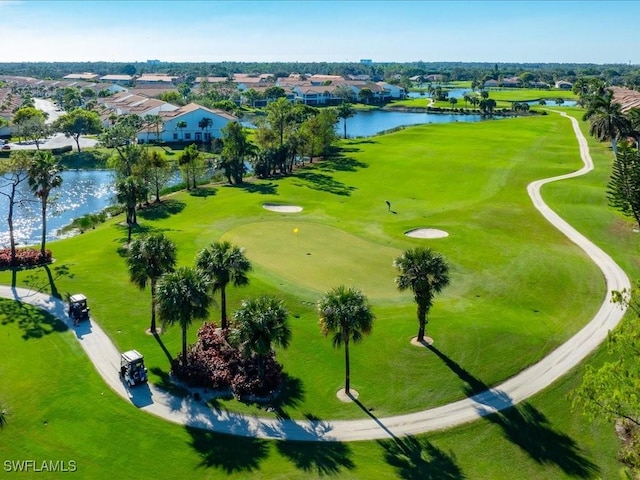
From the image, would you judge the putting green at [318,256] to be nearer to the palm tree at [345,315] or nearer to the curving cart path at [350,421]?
the palm tree at [345,315]

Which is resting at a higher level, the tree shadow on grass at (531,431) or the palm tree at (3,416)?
the palm tree at (3,416)

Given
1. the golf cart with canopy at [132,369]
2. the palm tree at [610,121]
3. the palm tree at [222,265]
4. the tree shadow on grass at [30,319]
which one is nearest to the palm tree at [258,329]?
the palm tree at [222,265]

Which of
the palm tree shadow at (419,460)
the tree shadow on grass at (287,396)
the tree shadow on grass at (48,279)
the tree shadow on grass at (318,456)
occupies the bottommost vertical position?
the palm tree shadow at (419,460)

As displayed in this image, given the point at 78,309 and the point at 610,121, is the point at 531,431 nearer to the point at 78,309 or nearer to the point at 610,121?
the point at 78,309

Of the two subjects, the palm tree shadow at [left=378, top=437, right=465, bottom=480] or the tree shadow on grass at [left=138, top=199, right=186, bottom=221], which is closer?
the palm tree shadow at [left=378, top=437, right=465, bottom=480]

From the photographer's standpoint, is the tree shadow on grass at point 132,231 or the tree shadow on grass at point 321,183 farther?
the tree shadow on grass at point 321,183

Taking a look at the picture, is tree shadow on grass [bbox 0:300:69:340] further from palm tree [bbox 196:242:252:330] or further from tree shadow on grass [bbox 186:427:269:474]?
tree shadow on grass [bbox 186:427:269:474]

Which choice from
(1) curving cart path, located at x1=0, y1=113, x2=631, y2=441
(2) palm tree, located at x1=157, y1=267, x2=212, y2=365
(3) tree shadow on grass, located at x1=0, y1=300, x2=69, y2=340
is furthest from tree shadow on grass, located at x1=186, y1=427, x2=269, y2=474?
(3) tree shadow on grass, located at x1=0, y1=300, x2=69, y2=340
